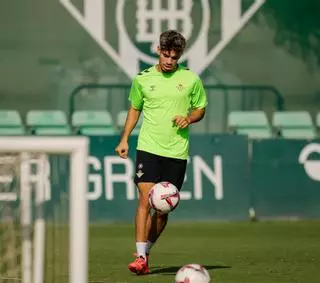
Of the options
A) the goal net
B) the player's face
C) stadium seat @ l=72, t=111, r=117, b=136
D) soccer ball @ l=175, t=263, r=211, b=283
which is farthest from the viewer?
stadium seat @ l=72, t=111, r=117, b=136

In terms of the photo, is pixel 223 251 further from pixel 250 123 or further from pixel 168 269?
pixel 250 123

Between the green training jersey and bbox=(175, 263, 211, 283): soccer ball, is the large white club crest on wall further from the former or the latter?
bbox=(175, 263, 211, 283): soccer ball

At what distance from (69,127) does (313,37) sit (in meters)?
4.32

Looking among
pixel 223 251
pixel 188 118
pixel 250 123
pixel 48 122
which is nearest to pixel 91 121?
pixel 48 122

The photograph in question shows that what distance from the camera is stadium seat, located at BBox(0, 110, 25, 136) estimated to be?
62.8 feet

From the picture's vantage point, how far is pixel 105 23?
2066 cm

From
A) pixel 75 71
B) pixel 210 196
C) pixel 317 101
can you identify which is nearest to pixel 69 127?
pixel 75 71

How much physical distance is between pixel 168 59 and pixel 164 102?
1.52 ft

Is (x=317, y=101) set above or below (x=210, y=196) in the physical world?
above

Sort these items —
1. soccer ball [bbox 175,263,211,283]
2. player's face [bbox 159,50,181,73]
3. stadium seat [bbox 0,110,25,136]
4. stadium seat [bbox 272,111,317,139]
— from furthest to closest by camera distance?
stadium seat [bbox 272,111,317,139] → stadium seat [bbox 0,110,25,136] → player's face [bbox 159,50,181,73] → soccer ball [bbox 175,263,211,283]

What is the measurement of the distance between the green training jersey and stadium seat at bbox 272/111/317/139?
8.59 m

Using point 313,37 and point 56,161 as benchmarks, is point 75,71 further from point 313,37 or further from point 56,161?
point 56,161

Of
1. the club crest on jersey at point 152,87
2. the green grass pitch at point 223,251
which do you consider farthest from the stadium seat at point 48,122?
the club crest on jersey at point 152,87

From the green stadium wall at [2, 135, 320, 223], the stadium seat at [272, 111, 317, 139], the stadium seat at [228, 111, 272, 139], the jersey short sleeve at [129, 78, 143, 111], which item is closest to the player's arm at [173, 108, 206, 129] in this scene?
the jersey short sleeve at [129, 78, 143, 111]
